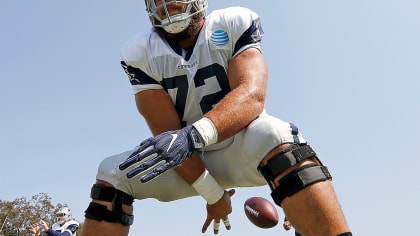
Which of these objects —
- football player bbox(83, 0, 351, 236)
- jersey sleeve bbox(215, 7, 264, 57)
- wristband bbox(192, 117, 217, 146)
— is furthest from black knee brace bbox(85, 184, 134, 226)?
jersey sleeve bbox(215, 7, 264, 57)

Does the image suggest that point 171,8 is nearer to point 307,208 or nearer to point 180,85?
point 180,85

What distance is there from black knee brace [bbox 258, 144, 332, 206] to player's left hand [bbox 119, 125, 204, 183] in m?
0.56

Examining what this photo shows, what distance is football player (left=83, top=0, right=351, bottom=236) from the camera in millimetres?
2828

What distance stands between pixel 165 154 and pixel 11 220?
46.5 m

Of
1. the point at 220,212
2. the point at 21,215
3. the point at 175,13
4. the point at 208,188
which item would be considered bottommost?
the point at 21,215

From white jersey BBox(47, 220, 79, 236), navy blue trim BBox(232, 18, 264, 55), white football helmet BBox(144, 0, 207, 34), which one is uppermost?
white football helmet BBox(144, 0, 207, 34)

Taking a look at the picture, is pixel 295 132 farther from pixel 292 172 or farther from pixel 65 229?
pixel 65 229

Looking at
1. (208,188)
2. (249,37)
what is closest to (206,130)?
(208,188)

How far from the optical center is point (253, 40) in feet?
12.8

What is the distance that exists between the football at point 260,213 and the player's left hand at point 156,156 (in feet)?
15.9

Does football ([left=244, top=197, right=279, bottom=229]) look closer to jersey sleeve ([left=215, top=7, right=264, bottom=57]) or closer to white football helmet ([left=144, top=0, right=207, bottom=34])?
jersey sleeve ([left=215, top=7, right=264, bottom=57])

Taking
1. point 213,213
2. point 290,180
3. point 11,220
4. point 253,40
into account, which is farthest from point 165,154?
point 11,220

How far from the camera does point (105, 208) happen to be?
3.49 meters

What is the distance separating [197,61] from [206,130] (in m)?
1.09
